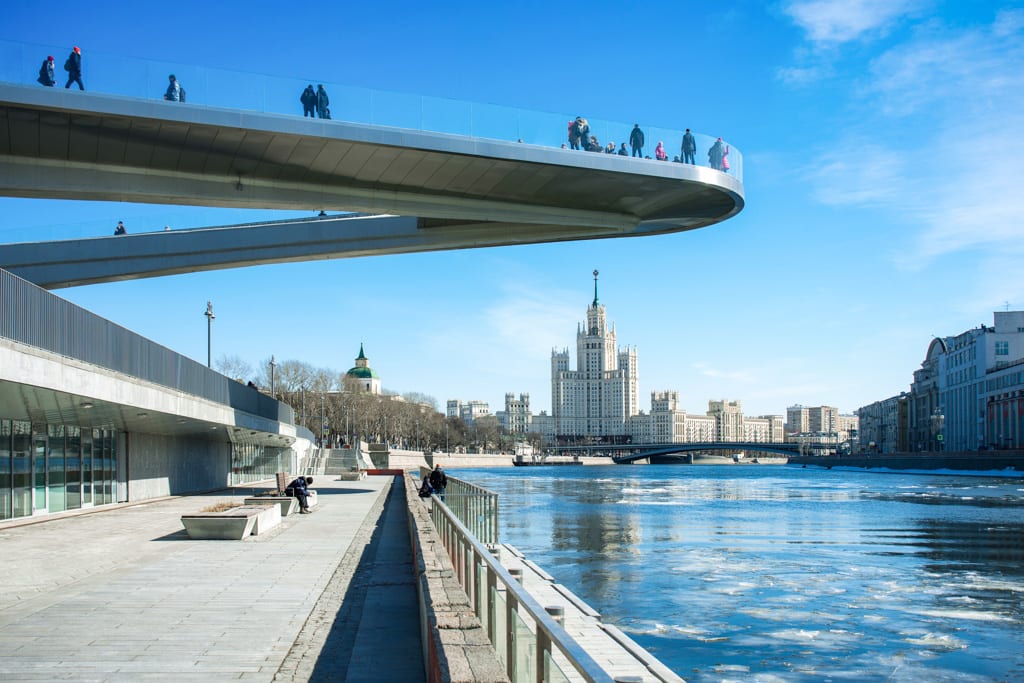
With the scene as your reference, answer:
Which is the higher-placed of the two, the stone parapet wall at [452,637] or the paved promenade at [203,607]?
the stone parapet wall at [452,637]

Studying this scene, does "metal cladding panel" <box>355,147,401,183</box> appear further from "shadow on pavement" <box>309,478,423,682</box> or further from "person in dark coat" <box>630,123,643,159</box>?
"shadow on pavement" <box>309,478,423,682</box>

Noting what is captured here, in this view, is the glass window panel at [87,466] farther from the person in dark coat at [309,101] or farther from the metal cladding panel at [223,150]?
the person in dark coat at [309,101]

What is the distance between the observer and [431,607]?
28.0ft

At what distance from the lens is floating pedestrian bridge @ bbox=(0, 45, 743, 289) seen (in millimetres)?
28938

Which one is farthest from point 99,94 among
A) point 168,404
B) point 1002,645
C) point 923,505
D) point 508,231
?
point 923,505

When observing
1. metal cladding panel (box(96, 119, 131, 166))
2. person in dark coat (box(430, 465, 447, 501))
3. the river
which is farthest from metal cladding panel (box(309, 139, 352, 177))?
the river

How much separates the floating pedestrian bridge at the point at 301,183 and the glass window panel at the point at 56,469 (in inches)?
350

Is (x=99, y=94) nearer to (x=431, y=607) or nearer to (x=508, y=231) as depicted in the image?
(x=508, y=231)

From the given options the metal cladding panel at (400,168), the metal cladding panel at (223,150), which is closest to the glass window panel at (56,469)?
the metal cladding panel at (223,150)

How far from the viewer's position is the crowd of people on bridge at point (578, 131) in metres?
27.1

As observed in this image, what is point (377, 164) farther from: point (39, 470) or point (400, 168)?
point (39, 470)

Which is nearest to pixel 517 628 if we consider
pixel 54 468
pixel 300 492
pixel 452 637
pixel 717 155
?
Answer: pixel 452 637

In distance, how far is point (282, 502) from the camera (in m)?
26.7

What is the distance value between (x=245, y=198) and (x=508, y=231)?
35.9 feet
